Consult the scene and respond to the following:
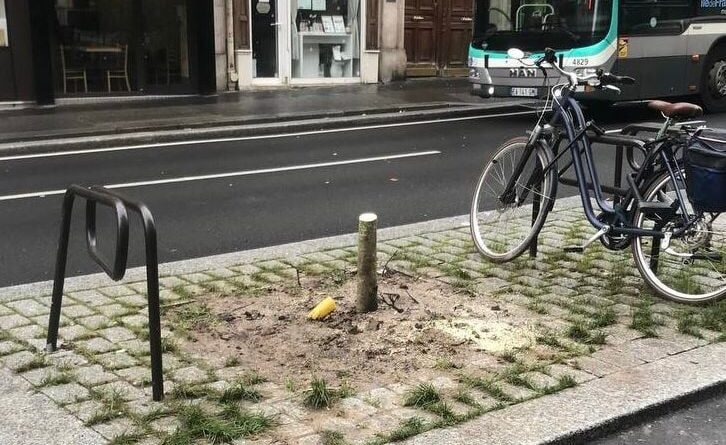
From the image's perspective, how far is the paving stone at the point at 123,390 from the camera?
362 cm

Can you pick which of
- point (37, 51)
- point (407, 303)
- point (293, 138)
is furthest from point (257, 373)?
point (37, 51)

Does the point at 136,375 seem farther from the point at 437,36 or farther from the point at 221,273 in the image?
the point at 437,36

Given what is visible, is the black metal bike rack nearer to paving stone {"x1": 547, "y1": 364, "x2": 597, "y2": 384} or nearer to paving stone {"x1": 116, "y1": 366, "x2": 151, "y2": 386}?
paving stone {"x1": 116, "y1": 366, "x2": 151, "y2": 386}

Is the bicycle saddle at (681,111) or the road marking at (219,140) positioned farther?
the road marking at (219,140)

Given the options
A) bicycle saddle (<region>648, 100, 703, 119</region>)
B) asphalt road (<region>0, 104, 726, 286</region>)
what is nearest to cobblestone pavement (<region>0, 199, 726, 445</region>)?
bicycle saddle (<region>648, 100, 703, 119</region>)

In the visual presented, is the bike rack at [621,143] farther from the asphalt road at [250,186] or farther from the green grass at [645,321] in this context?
the asphalt road at [250,186]

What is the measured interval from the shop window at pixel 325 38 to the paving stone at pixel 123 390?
15829 millimetres

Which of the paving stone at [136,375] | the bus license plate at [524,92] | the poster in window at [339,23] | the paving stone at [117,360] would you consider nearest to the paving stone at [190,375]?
the paving stone at [136,375]

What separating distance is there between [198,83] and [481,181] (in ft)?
41.7

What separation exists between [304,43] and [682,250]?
15.1 meters

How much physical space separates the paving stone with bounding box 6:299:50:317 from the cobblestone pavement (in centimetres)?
1

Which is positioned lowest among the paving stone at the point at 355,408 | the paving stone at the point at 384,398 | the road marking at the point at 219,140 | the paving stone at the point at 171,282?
the road marking at the point at 219,140

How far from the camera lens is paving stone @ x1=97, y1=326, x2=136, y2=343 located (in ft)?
14.1

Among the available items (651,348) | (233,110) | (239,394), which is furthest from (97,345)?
(233,110)
